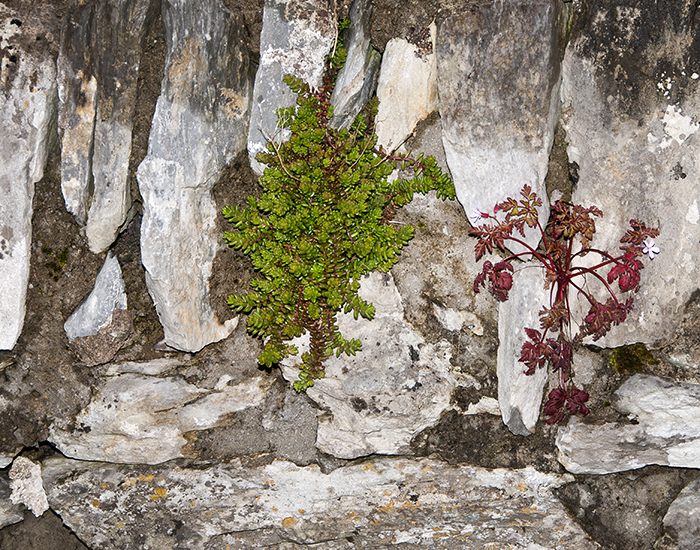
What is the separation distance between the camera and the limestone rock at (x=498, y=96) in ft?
10.0

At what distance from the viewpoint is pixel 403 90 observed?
3.31 meters

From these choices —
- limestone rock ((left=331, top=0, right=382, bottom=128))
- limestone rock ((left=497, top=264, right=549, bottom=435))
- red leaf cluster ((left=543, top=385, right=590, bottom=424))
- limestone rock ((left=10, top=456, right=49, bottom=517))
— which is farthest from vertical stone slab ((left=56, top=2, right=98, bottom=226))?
red leaf cluster ((left=543, top=385, right=590, bottom=424))

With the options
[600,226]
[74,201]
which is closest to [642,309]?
[600,226]

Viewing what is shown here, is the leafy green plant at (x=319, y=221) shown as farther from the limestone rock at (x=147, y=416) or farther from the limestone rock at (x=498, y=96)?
the limestone rock at (x=147, y=416)

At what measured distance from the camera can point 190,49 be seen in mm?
3199

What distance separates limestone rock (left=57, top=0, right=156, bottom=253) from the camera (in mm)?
3184

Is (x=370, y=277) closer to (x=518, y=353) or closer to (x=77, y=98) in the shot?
(x=518, y=353)

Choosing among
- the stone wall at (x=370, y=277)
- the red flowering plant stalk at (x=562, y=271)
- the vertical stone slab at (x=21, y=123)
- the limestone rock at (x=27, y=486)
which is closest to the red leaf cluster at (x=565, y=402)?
the red flowering plant stalk at (x=562, y=271)

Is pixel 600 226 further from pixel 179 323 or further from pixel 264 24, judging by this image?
pixel 179 323

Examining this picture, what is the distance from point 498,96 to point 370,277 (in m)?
1.21

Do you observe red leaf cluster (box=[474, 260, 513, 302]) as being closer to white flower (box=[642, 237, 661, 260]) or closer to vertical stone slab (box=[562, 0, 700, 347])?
vertical stone slab (box=[562, 0, 700, 347])

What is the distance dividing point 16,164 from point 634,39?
11.0 feet

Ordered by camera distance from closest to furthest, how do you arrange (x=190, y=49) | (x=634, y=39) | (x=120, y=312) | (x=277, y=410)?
(x=634, y=39) → (x=190, y=49) → (x=120, y=312) → (x=277, y=410)

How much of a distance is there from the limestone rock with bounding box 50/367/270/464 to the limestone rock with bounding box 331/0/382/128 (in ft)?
5.56
